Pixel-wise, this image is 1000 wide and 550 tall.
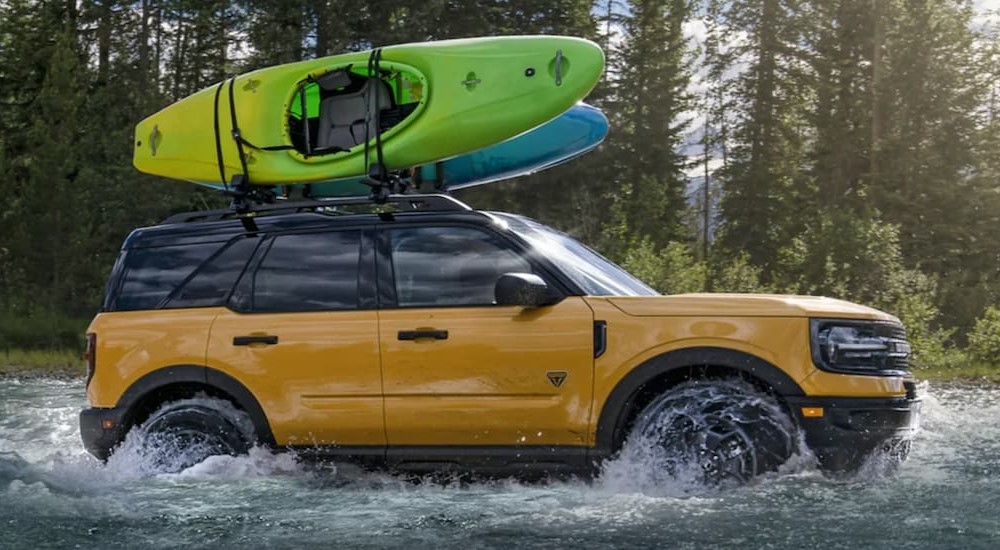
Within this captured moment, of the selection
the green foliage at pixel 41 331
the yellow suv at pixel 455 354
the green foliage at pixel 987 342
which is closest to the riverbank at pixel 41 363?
the green foliage at pixel 41 331

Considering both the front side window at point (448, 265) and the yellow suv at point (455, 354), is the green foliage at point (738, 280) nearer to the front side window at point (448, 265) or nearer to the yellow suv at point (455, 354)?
the yellow suv at point (455, 354)

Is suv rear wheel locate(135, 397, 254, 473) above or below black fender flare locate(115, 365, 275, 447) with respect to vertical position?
below

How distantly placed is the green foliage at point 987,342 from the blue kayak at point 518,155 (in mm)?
Result: 13018

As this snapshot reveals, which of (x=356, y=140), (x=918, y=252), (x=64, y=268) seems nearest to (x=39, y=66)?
(x=64, y=268)

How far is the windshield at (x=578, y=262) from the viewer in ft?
20.6

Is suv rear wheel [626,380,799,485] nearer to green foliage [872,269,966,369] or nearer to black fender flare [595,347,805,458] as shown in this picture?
black fender flare [595,347,805,458]

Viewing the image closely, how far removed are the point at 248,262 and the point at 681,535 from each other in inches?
124

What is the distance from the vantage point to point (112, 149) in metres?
30.1

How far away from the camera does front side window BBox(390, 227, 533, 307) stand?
20.3 ft

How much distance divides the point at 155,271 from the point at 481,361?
2.24 m

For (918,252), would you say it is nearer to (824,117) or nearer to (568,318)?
(824,117)

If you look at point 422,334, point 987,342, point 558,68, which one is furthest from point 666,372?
point 987,342

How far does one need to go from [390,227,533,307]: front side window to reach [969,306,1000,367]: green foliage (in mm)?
15024

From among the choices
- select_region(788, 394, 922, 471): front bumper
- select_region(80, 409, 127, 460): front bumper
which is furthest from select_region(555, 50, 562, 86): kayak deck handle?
select_region(80, 409, 127, 460): front bumper
